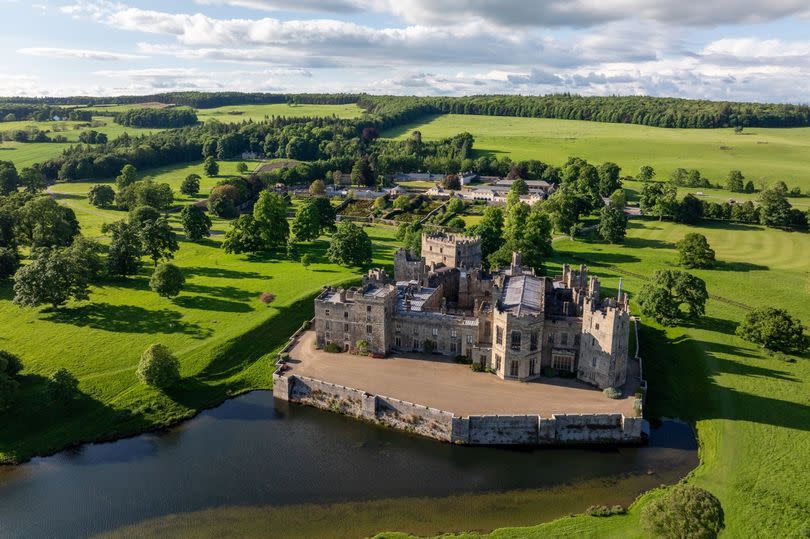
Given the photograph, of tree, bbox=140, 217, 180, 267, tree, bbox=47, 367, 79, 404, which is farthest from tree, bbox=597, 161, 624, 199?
tree, bbox=47, 367, 79, 404

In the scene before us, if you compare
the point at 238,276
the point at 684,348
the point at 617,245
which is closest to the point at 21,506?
the point at 238,276

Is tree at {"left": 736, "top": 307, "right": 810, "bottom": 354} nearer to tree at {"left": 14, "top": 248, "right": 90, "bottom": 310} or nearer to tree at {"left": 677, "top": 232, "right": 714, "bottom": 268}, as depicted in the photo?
tree at {"left": 677, "top": 232, "right": 714, "bottom": 268}

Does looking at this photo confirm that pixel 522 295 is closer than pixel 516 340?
No

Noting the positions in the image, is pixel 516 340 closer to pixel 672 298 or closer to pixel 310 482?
pixel 310 482

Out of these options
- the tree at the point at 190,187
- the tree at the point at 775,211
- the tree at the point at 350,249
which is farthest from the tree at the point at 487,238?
the tree at the point at 190,187

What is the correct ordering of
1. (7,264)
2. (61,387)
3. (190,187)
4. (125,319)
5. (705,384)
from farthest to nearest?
(190,187)
(7,264)
(125,319)
(705,384)
(61,387)

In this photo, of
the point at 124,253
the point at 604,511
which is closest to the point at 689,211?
the point at 604,511

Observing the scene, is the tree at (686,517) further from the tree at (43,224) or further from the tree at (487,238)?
the tree at (43,224)

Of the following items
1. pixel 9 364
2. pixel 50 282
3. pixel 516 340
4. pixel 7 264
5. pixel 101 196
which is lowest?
pixel 9 364
